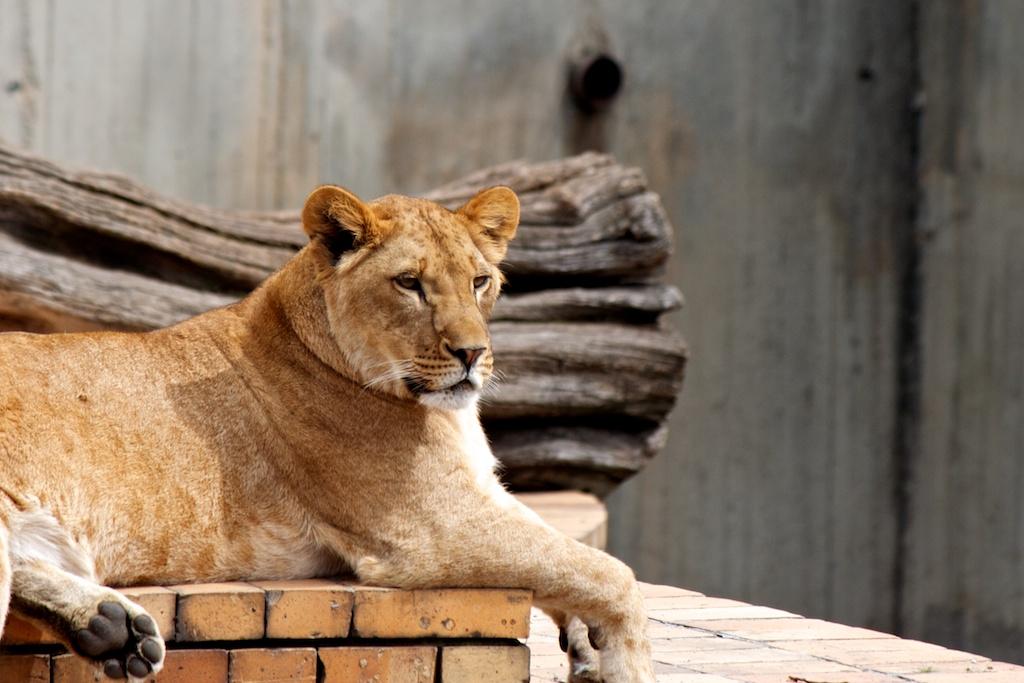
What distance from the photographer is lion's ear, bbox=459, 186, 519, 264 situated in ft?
13.2

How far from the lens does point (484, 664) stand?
3672 mm

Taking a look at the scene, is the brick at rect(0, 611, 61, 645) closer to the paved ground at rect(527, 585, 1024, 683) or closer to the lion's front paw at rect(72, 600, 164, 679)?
the lion's front paw at rect(72, 600, 164, 679)

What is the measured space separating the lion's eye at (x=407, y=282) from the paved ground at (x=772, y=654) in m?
1.08

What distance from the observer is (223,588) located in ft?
11.7

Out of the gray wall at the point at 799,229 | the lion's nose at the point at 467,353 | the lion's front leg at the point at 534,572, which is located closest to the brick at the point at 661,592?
the lion's front leg at the point at 534,572

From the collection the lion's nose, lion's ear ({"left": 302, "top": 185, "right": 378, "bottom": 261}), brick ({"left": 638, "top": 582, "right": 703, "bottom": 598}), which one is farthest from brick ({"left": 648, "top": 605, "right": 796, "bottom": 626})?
lion's ear ({"left": 302, "top": 185, "right": 378, "bottom": 261})

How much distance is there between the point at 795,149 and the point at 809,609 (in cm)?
280

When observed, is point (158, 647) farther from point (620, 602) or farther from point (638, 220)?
point (638, 220)

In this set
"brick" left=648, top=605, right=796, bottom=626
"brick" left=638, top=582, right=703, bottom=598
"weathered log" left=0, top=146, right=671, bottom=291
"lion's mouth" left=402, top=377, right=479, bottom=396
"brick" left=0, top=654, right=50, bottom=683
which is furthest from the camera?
"weathered log" left=0, top=146, right=671, bottom=291

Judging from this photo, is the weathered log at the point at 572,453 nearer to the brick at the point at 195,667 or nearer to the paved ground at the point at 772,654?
the paved ground at the point at 772,654

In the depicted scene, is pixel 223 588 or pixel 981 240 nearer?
pixel 223 588

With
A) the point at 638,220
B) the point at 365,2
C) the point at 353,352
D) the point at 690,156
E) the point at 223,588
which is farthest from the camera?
the point at 690,156

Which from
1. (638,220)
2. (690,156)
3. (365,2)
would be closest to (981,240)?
(690,156)

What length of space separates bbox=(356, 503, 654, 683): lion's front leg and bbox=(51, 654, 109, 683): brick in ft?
2.15
